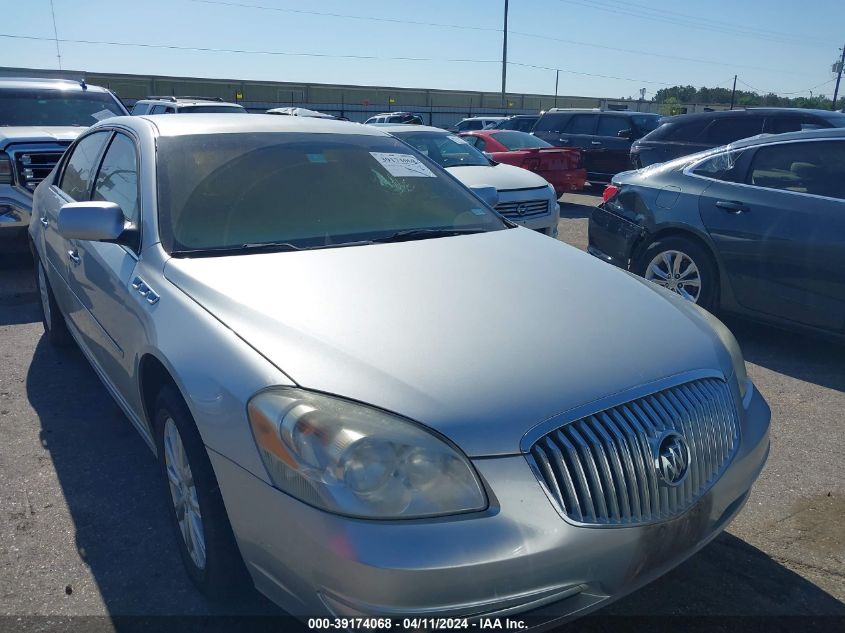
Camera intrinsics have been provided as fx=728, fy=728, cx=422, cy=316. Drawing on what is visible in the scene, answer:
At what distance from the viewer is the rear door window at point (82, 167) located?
13.3 ft

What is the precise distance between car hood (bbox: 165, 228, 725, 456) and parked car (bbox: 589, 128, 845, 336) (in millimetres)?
2368

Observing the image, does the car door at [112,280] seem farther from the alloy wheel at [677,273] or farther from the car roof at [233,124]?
the alloy wheel at [677,273]

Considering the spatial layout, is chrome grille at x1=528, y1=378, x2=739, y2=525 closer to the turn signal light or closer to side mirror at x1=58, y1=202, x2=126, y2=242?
side mirror at x1=58, y1=202, x2=126, y2=242

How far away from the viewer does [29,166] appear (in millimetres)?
7086

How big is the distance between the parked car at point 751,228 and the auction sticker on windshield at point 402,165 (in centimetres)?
258

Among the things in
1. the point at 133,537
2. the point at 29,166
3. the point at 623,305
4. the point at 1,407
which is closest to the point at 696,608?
the point at 623,305

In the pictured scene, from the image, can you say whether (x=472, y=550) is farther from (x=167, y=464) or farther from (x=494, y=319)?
(x=167, y=464)

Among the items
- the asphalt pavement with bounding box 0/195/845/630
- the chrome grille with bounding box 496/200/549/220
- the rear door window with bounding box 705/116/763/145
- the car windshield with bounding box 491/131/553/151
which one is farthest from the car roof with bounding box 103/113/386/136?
the car windshield with bounding box 491/131/553/151

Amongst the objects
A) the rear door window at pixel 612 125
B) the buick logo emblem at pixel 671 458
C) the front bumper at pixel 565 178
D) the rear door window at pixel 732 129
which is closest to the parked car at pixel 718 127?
the rear door window at pixel 732 129

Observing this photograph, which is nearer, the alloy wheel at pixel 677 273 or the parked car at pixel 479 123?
the alloy wheel at pixel 677 273

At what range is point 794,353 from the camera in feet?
17.0

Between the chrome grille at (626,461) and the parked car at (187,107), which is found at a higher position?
the parked car at (187,107)

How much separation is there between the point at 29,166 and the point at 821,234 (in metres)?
6.90

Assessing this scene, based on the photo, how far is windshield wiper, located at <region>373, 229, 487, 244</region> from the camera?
316cm
